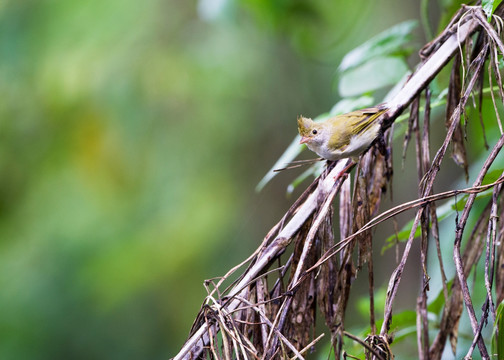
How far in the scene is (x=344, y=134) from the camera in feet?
4.99

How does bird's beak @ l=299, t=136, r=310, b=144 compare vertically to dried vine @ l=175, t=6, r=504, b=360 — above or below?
above

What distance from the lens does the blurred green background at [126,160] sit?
17.5 feet

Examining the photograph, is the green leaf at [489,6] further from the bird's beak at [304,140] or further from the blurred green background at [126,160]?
the blurred green background at [126,160]

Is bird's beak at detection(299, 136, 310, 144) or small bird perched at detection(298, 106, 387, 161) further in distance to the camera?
bird's beak at detection(299, 136, 310, 144)

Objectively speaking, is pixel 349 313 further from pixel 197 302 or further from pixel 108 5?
pixel 108 5

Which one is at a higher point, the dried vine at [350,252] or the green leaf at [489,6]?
the green leaf at [489,6]

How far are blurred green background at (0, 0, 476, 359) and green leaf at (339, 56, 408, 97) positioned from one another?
3123mm

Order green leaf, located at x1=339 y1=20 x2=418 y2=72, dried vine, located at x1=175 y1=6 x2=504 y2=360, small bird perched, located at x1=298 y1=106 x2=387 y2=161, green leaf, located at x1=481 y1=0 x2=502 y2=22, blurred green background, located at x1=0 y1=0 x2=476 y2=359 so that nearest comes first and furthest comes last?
dried vine, located at x1=175 y1=6 x2=504 y2=360
green leaf, located at x1=481 y1=0 x2=502 y2=22
small bird perched, located at x1=298 y1=106 x2=387 y2=161
green leaf, located at x1=339 y1=20 x2=418 y2=72
blurred green background, located at x1=0 y1=0 x2=476 y2=359

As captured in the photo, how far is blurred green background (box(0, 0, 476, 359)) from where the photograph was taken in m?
5.34

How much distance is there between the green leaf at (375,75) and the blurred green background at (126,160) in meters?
3.12

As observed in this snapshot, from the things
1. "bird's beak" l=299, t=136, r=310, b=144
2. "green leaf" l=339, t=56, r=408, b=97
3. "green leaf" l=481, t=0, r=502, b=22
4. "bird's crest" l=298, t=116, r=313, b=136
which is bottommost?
"green leaf" l=481, t=0, r=502, b=22

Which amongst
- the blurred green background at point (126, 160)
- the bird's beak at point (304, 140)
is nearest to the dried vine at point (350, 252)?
the bird's beak at point (304, 140)

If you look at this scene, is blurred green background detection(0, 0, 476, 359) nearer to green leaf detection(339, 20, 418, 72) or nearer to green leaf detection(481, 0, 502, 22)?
green leaf detection(339, 20, 418, 72)

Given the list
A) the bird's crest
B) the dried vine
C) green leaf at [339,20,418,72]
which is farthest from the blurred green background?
the dried vine
